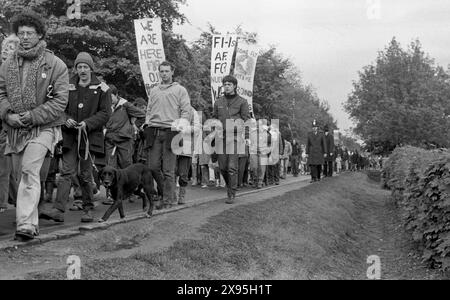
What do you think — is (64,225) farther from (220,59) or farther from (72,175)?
(220,59)

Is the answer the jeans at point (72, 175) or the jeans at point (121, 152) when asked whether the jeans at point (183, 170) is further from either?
the jeans at point (72, 175)

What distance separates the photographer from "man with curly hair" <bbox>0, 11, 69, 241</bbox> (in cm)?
611

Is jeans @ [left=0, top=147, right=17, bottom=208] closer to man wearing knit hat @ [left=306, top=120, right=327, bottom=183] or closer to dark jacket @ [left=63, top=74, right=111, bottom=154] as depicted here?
dark jacket @ [left=63, top=74, right=111, bottom=154]

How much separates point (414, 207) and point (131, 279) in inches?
219

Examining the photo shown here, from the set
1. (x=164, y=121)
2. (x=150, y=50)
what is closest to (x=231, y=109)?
(x=164, y=121)

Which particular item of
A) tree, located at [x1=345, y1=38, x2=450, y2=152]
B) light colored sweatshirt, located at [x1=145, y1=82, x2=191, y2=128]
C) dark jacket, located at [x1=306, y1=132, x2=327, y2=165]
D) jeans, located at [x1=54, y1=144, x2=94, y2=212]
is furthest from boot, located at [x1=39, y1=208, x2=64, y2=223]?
tree, located at [x1=345, y1=38, x2=450, y2=152]

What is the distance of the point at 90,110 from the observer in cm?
787

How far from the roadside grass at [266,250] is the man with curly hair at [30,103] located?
1.39 meters

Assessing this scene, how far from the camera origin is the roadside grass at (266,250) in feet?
18.0

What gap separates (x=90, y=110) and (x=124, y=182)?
1.06 m

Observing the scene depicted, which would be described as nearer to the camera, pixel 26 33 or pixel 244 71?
pixel 26 33

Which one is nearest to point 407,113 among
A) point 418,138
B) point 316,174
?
point 418,138

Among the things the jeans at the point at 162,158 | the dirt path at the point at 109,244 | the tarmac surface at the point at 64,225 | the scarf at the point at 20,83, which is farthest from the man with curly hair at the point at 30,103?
the jeans at the point at 162,158

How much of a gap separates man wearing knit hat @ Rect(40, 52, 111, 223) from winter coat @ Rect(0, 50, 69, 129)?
1283mm
